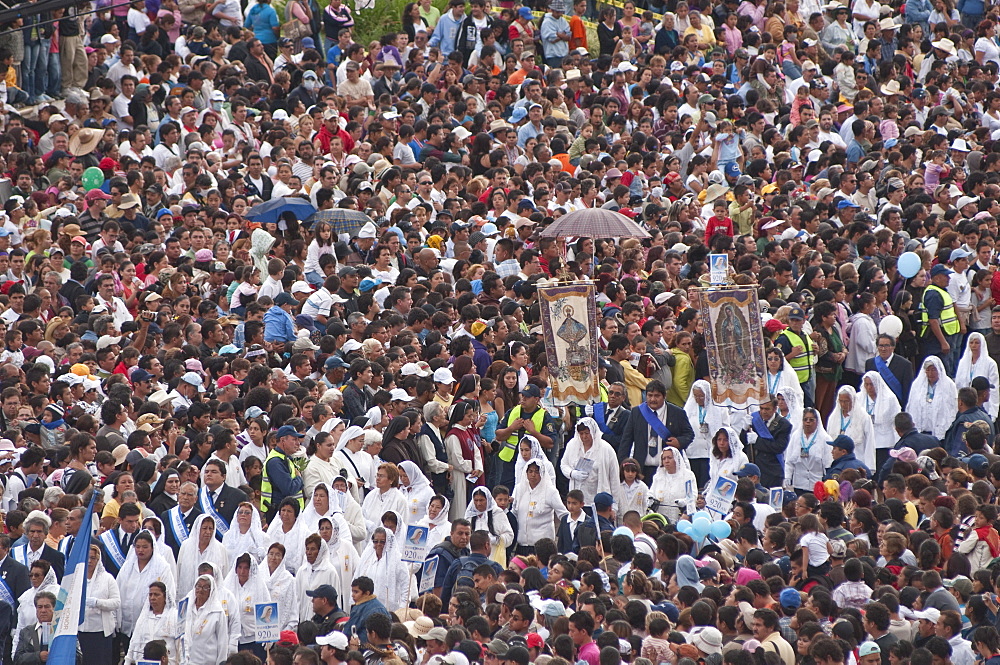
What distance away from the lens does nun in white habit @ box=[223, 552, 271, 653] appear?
14.4 meters

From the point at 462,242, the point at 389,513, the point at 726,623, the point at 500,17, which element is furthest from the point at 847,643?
the point at 500,17

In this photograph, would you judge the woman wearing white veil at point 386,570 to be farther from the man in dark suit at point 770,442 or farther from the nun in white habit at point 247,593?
the man in dark suit at point 770,442

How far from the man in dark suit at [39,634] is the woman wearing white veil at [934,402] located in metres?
8.85

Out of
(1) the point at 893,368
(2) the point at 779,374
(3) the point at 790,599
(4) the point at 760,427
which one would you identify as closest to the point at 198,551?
(3) the point at 790,599

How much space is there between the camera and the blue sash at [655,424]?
17.1 meters

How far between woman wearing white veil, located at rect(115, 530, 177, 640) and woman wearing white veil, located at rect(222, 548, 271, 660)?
0.49m

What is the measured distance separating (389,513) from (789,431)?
4.33 metres

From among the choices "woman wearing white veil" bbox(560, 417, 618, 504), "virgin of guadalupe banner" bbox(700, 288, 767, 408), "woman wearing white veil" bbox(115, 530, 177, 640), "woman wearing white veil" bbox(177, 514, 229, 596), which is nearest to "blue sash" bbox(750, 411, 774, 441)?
"virgin of guadalupe banner" bbox(700, 288, 767, 408)

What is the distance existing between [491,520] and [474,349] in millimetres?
2463

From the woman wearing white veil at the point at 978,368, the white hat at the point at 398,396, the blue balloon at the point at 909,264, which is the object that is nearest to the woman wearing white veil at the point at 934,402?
the woman wearing white veil at the point at 978,368

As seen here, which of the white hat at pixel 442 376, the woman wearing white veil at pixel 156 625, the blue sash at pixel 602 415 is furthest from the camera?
the blue sash at pixel 602 415

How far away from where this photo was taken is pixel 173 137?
21266mm

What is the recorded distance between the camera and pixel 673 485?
16578 mm

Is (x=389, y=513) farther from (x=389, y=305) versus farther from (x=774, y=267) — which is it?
(x=774, y=267)
